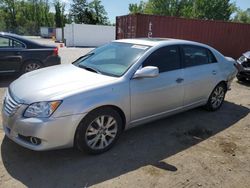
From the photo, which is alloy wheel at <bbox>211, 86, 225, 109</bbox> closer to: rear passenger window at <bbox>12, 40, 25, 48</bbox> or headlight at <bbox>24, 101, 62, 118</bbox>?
headlight at <bbox>24, 101, 62, 118</bbox>

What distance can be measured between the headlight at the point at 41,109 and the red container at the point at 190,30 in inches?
358

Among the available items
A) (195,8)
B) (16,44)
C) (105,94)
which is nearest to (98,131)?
(105,94)

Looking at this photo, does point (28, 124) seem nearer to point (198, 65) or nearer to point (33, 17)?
point (198, 65)

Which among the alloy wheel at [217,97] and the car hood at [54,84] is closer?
the car hood at [54,84]

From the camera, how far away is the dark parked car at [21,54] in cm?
730

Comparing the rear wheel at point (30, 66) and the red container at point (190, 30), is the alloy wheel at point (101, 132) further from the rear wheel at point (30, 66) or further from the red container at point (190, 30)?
the red container at point (190, 30)

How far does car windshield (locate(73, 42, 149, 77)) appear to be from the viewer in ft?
13.1

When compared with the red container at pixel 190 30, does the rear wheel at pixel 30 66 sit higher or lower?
lower

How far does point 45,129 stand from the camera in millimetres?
3121

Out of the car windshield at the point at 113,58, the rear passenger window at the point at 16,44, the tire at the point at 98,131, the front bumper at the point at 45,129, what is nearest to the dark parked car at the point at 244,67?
the car windshield at the point at 113,58

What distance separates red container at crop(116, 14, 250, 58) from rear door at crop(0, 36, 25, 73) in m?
5.68

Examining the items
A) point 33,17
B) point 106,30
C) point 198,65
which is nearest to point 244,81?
point 198,65

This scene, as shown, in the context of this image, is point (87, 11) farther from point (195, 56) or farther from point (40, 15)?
point (195, 56)

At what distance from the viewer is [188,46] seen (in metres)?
4.92
